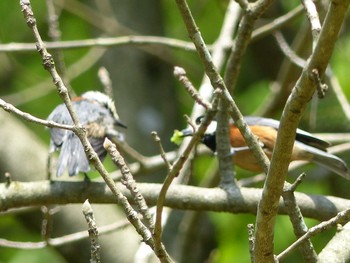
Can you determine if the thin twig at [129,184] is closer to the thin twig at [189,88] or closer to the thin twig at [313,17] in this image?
the thin twig at [189,88]

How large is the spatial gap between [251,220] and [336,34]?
13.3ft

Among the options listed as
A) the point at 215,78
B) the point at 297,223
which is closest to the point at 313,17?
the point at 215,78

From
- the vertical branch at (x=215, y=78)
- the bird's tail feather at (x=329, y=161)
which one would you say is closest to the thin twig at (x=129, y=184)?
the vertical branch at (x=215, y=78)

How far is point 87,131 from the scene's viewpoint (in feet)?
15.4

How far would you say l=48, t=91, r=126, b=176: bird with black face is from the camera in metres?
4.29

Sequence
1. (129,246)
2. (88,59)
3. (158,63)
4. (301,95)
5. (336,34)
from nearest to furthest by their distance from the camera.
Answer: (336,34) < (301,95) < (129,246) < (88,59) < (158,63)

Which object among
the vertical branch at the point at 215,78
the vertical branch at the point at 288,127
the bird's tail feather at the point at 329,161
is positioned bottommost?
the vertical branch at the point at 288,127

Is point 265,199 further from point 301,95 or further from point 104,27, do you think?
point 104,27

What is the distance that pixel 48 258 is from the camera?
6129 millimetres

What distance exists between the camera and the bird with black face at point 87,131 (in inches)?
169

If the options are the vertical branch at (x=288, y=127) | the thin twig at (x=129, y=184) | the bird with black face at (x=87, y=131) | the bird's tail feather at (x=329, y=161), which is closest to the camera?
the vertical branch at (x=288, y=127)

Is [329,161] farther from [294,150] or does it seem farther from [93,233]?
[93,233]

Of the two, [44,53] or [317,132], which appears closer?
[44,53]

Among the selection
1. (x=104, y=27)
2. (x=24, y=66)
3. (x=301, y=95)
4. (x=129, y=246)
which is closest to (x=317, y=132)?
(x=129, y=246)
